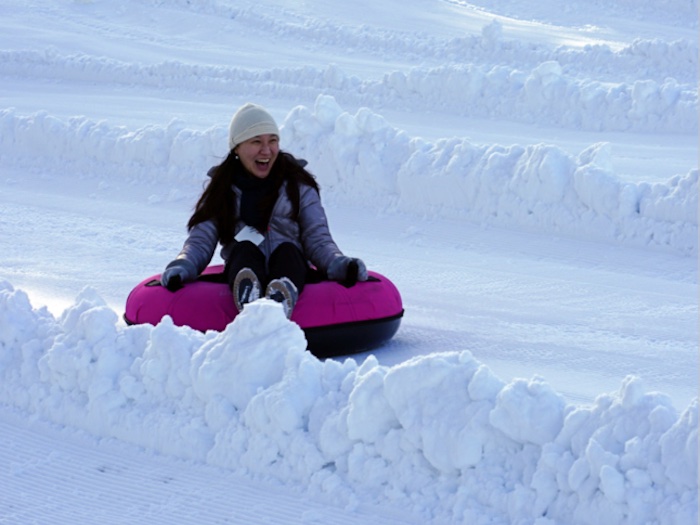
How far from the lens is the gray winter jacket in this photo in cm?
582

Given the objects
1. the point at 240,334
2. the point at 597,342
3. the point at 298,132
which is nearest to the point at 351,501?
the point at 240,334

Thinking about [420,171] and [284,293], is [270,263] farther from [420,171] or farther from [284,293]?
[420,171]

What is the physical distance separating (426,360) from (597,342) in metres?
1.87

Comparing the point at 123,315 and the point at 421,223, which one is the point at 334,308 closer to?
the point at 123,315

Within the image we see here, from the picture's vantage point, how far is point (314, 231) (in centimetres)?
586

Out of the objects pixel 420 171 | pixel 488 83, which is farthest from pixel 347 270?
pixel 488 83

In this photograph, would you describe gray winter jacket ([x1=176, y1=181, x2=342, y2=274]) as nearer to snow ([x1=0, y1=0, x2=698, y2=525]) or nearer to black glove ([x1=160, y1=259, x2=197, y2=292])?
black glove ([x1=160, y1=259, x2=197, y2=292])

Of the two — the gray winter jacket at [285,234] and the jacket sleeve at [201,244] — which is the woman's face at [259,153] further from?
the jacket sleeve at [201,244]

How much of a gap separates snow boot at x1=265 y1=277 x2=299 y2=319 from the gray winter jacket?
1.60 ft

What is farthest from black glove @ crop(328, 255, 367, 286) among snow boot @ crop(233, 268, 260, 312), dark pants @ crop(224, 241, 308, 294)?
snow boot @ crop(233, 268, 260, 312)

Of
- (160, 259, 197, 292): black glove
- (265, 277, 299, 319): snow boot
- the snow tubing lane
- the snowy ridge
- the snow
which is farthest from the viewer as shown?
the snowy ridge

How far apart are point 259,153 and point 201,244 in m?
0.48

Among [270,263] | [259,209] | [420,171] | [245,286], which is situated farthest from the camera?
Answer: [420,171]

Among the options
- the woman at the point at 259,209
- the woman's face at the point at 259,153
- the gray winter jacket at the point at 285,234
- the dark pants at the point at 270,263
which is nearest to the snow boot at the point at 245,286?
the dark pants at the point at 270,263
